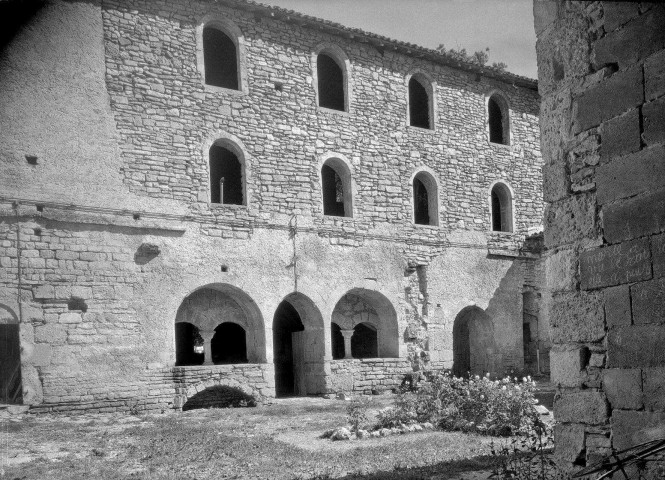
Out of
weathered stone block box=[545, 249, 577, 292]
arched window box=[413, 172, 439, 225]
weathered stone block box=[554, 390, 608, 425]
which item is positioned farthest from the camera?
arched window box=[413, 172, 439, 225]

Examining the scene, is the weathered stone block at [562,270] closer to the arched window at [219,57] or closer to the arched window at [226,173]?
the arched window at [219,57]

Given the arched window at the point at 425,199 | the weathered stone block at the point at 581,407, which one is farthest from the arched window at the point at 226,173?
the weathered stone block at the point at 581,407

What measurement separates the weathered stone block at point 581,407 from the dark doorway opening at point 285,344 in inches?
442

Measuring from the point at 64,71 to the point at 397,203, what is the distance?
782cm

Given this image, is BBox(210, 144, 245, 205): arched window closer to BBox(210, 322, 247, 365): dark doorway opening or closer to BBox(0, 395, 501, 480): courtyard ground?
BBox(210, 322, 247, 365): dark doorway opening

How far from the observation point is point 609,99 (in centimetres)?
457

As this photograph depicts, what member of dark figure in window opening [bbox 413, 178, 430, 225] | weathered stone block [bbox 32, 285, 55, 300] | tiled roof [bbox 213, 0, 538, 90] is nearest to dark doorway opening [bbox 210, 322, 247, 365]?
dark figure in window opening [bbox 413, 178, 430, 225]

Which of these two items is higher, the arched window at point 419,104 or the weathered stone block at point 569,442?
the arched window at point 419,104

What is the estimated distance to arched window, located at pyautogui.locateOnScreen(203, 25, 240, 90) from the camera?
14.7 meters

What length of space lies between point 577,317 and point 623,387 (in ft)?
2.00

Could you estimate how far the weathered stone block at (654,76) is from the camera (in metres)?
4.15

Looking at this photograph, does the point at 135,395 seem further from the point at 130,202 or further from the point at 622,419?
the point at 622,419

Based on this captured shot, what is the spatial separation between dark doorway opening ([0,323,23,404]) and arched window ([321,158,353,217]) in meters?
6.97

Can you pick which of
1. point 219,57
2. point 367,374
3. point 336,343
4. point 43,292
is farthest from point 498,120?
point 43,292
